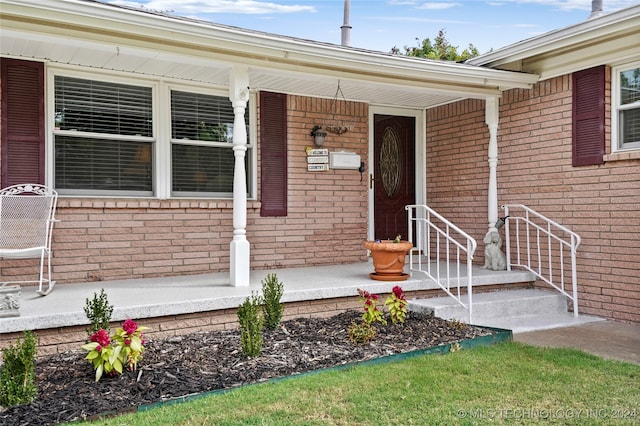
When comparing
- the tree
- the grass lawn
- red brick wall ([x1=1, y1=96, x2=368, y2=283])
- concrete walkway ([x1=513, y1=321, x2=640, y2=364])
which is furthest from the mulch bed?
the tree

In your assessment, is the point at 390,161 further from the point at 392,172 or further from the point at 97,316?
the point at 97,316

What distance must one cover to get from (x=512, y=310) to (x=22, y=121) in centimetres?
499

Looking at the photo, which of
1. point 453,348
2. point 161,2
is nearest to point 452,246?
point 453,348

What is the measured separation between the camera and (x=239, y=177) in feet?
15.7

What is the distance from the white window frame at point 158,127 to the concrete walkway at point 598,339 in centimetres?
339

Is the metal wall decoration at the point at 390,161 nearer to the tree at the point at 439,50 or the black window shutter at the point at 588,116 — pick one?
the black window shutter at the point at 588,116

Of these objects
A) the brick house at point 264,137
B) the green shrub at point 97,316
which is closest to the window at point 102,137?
the brick house at point 264,137

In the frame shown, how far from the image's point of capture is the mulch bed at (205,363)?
2814 millimetres

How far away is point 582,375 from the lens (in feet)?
11.0

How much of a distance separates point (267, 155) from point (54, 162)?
224 centimetres

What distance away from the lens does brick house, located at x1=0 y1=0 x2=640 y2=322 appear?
4730mm

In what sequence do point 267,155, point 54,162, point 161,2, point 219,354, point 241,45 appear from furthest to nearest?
point 161,2
point 267,155
point 54,162
point 241,45
point 219,354

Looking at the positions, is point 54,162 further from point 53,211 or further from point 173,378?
point 173,378

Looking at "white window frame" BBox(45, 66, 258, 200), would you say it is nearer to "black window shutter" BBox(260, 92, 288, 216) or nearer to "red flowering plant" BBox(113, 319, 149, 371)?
"black window shutter" BBox(260, 92, 288, 216)
